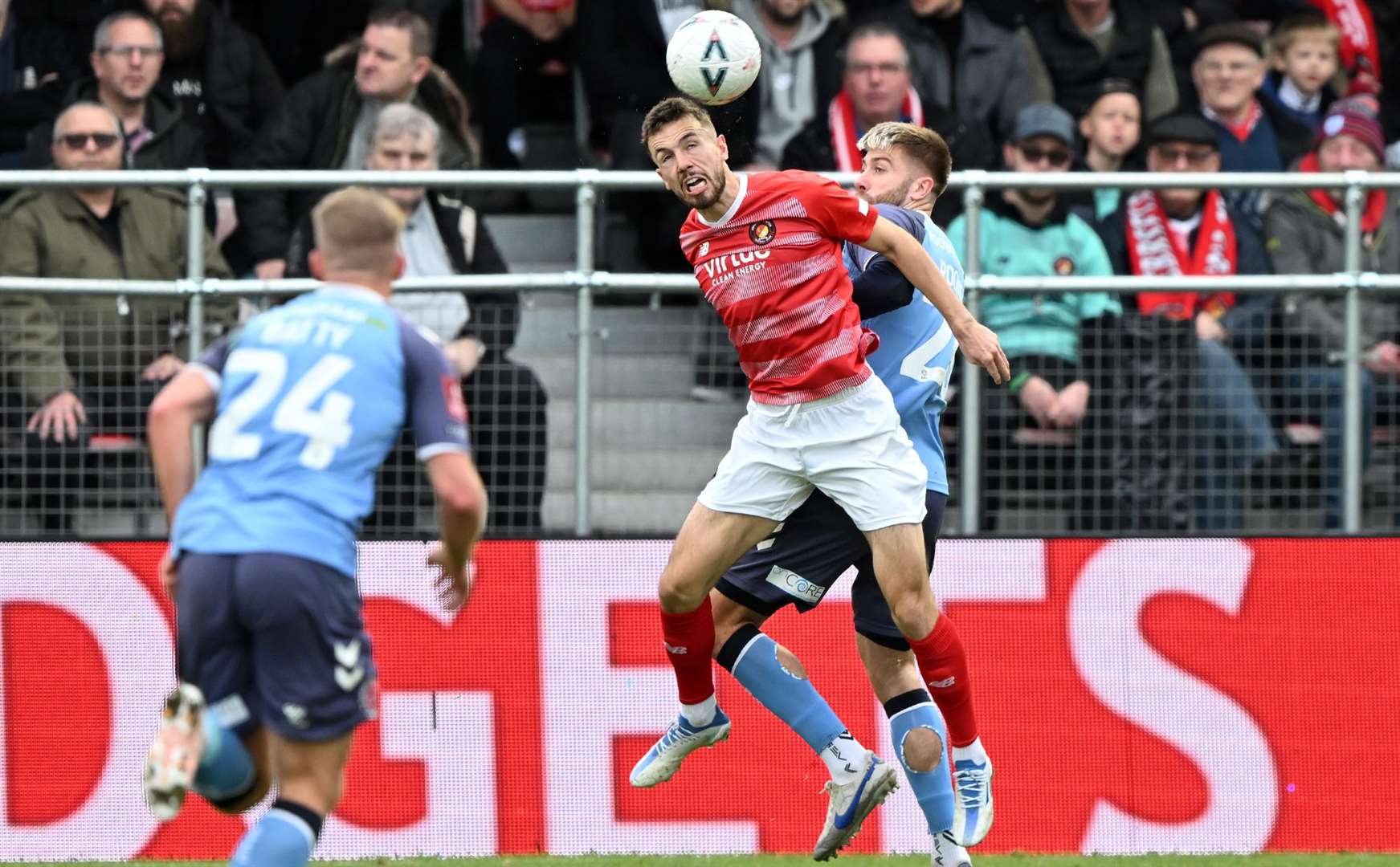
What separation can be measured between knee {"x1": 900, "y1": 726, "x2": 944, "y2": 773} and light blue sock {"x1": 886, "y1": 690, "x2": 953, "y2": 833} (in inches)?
0.5

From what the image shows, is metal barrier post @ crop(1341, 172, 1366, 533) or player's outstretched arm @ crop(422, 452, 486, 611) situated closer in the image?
player's outstretched arm @ crop(422, 452, 486, 611)

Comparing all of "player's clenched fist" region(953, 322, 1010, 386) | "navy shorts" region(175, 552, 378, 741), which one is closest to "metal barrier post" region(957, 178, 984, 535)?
"player's clenched fist" region(953, 322, 1010, 386)

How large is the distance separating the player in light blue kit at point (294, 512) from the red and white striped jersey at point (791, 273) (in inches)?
61.8

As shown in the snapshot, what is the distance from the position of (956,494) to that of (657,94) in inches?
122

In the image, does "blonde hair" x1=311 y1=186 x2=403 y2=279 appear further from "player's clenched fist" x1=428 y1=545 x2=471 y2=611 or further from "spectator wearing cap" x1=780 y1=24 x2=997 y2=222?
"spectator wearing cap" x1=780 y1=24 x2=997 y2=222

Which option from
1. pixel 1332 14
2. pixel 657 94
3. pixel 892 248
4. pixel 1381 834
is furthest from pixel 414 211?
pixel 1332 14

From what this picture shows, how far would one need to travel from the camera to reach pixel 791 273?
6465mm

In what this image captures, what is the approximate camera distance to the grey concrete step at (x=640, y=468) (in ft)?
26.7

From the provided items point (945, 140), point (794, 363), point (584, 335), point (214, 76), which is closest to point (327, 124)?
point (214, 76)

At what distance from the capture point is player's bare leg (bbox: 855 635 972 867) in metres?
6.79

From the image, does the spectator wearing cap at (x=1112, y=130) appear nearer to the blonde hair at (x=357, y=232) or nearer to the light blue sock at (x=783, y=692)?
the light blue sock at (x=783, y=692)

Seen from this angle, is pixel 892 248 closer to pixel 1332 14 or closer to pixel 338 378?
pixel 338 378

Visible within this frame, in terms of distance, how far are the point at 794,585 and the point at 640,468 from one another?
1384 millimetres

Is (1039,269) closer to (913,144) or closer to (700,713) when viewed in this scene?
(913,144)
